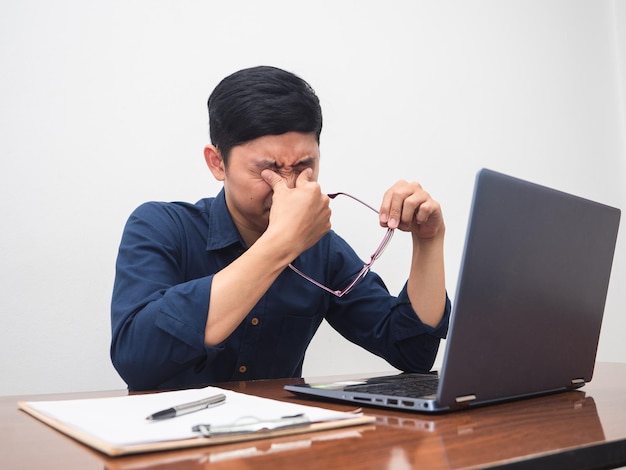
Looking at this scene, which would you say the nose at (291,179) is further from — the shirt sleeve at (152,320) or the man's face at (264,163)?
the shirt sleeve at (152,320)

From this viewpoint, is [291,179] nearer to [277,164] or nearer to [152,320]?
[277,164]

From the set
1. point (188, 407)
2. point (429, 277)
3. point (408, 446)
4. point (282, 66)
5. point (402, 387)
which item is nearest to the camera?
point (408, 446)

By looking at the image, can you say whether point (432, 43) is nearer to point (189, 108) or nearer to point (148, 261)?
point (189, 108)

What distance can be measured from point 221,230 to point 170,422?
2.50 ft

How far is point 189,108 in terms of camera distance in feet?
5.60

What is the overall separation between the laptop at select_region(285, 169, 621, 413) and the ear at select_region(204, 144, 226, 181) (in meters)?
0.62

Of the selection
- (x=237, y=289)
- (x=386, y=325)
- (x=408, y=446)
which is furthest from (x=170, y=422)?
(x=386, y=325)

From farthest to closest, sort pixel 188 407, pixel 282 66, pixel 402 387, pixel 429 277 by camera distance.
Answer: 1. pixel 282 66
2. pixel 429 277
3. pixel 402 387
4. pixel 188 407

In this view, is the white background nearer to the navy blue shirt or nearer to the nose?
the navy blue shirt

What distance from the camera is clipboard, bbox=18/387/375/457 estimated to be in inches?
21.0

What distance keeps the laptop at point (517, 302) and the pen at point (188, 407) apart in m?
0.15

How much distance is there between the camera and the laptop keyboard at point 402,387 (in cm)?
79

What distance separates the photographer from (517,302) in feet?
2.37

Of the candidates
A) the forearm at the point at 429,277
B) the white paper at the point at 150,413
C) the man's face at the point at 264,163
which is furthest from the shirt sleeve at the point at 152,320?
the forearm at the point at 429,277
